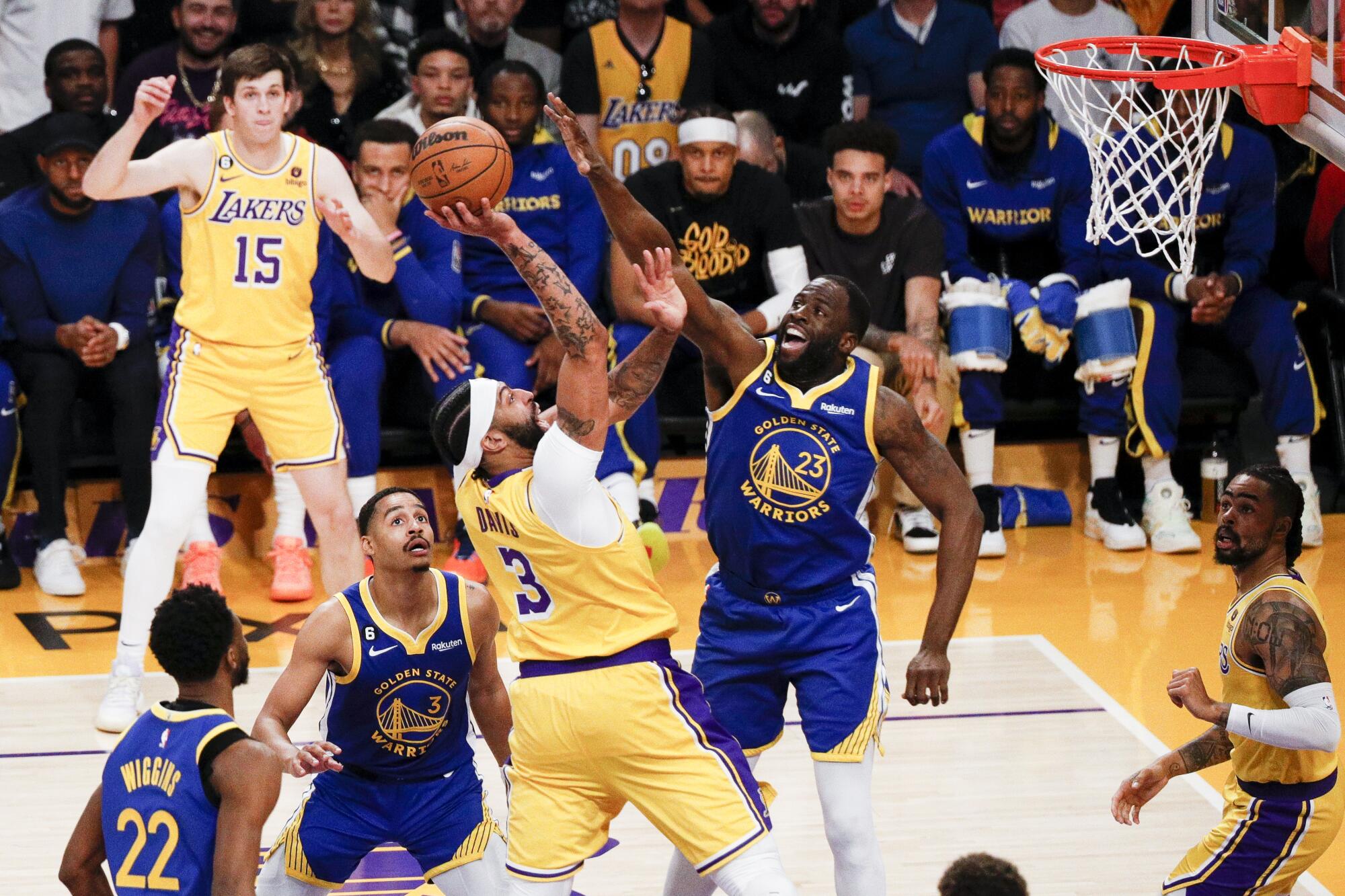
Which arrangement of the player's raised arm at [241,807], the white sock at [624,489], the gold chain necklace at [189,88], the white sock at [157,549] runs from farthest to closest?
the gold chain necklace at [189,88], the white sock at [624,489], the white sock at [157,549], the player's raised arm at [241,807]

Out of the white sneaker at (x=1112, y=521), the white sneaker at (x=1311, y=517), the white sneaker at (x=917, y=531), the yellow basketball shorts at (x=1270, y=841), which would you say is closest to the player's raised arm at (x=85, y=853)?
the yellow basketball shorts at (x=1270, y=841)

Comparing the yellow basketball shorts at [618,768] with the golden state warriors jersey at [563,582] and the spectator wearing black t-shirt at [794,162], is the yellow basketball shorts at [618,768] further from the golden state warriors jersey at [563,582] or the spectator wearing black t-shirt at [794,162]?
the spectator wearing black t-shirt at [794,162]

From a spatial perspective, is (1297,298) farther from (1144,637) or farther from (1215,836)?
(1215,836)

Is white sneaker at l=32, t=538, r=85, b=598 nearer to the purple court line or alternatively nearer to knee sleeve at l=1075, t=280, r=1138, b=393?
the purple court line

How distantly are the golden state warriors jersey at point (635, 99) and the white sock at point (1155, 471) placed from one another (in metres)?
2.79

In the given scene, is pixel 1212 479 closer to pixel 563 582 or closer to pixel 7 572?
pixel 563 582

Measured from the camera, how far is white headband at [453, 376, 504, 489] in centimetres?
403

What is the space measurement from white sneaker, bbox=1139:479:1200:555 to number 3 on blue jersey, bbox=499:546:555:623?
187 inches

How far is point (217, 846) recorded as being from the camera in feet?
11.6

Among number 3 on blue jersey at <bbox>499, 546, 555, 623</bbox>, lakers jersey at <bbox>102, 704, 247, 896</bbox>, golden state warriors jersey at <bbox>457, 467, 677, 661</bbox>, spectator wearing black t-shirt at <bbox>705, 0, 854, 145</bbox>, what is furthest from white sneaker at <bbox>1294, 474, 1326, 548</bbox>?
lakers jersey at <bbox>102, 704, 247, 896</bbox>

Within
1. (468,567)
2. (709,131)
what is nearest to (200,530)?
(468,567)

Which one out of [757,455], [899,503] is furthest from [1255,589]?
[899,503]

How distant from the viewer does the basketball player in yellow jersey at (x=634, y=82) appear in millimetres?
8547

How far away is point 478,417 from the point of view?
4.03 meters
